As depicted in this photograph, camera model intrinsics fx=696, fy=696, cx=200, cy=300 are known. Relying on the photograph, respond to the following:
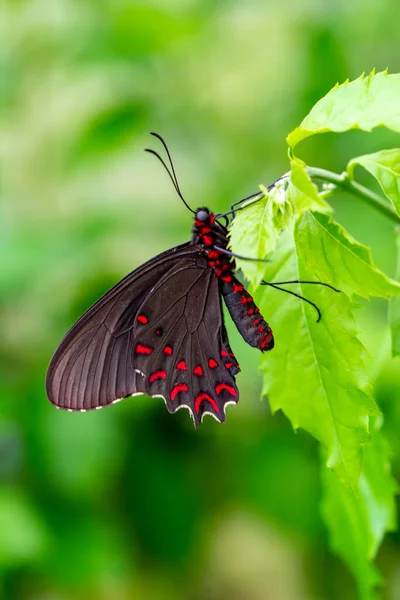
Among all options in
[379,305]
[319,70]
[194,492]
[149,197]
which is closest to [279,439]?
[194,492]

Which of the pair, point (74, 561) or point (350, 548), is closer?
point (350, 548)

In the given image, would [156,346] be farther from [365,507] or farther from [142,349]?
[365,507]

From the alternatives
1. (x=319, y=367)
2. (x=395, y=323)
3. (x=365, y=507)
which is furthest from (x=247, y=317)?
(x=365, y=507)

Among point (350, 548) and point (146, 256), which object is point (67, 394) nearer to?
point (350, 548)

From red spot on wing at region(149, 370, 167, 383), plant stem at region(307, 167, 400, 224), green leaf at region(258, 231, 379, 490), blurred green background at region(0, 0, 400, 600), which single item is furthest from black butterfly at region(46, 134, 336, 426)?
blurred green background at region(0, 0, 400, 600)

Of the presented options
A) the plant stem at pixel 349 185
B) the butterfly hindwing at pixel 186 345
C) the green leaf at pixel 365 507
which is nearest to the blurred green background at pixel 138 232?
the green leaf at pixel 365 507

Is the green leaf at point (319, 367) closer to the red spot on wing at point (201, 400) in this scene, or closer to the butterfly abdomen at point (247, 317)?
the butterfly abdomen at point (247, 317)
